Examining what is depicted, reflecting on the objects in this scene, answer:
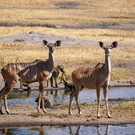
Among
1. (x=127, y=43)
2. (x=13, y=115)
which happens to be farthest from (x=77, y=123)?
(x=127, y=43)

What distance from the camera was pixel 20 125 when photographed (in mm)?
15852

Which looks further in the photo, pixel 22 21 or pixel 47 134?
pixel 22 21

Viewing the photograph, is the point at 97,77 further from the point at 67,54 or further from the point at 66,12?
the point at 66,12

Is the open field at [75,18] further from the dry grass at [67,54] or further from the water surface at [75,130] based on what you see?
the water surface at [75,130]

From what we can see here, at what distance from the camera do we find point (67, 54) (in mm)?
39906

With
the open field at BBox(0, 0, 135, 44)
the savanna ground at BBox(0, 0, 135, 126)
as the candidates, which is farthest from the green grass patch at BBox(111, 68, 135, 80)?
the open field at BBox(0, 0, 135, 44)

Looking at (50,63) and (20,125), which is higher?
(50,63)

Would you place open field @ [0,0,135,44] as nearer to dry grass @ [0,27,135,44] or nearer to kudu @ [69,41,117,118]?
dry grass @ [0,27,135,44]

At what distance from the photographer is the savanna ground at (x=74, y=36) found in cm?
1684

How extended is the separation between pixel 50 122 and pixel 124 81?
13.6 m

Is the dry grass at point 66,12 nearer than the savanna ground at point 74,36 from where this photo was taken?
No

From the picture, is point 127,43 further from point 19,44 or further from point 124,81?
point 124,81

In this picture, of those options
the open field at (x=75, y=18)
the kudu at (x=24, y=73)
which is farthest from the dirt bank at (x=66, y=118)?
the open field at (x=75, y=18)

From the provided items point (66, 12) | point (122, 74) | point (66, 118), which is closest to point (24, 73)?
point (66, 118)
